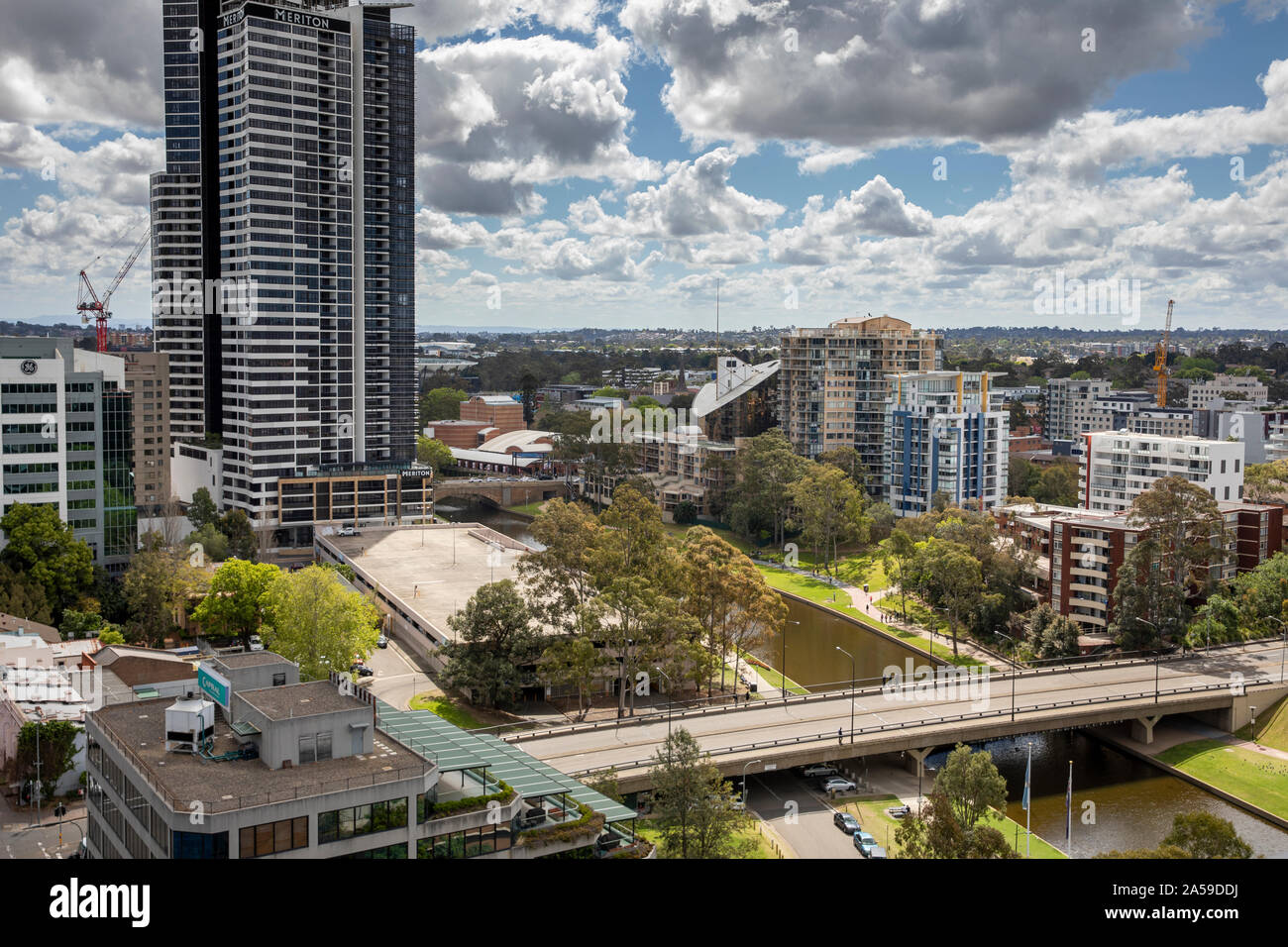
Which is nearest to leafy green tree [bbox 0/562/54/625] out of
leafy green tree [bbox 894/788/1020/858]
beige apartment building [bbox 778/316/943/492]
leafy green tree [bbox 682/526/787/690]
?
leafy green tree [bbox 682/526/787/690]

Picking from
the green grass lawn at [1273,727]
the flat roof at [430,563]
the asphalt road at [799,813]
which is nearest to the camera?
the asphalt road at [799,813]

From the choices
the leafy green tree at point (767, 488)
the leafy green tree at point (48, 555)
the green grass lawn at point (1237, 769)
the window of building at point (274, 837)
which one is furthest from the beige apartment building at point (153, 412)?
the green grass lawn at point (1237, 769)

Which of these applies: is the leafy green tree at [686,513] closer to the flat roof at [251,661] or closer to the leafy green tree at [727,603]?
the leafy green tree at [727,603]

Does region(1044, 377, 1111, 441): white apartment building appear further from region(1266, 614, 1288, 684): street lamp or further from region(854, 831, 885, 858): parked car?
region(854, 831, 885, 858): parked car

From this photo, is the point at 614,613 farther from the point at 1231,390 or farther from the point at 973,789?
the point at 1231,390

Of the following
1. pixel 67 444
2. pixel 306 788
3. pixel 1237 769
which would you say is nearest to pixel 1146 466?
pixel 1237 769
